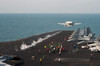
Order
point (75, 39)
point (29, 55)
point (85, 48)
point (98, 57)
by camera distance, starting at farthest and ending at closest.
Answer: point (75, 39), point (85, 48), point (29, 55), point (98, 57)

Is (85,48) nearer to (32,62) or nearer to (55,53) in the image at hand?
(55,53)

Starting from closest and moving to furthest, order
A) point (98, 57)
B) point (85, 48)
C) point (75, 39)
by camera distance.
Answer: point (98, 57) → point (85, 48) → point (75, 39)

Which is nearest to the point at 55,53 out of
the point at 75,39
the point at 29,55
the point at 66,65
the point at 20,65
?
the point at 29,55

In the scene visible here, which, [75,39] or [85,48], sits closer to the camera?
[85,48]

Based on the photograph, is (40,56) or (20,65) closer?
(20,65)

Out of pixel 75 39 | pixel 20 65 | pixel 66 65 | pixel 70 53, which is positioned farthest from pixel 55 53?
pixel 75 39

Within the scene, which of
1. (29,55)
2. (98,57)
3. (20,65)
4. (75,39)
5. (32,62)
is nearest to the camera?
(20,65)

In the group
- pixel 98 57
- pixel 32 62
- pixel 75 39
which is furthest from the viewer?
pixel 75 39

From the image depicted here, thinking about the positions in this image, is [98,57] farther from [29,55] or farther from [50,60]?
[29,55]

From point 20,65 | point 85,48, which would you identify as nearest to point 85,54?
point 85,48
